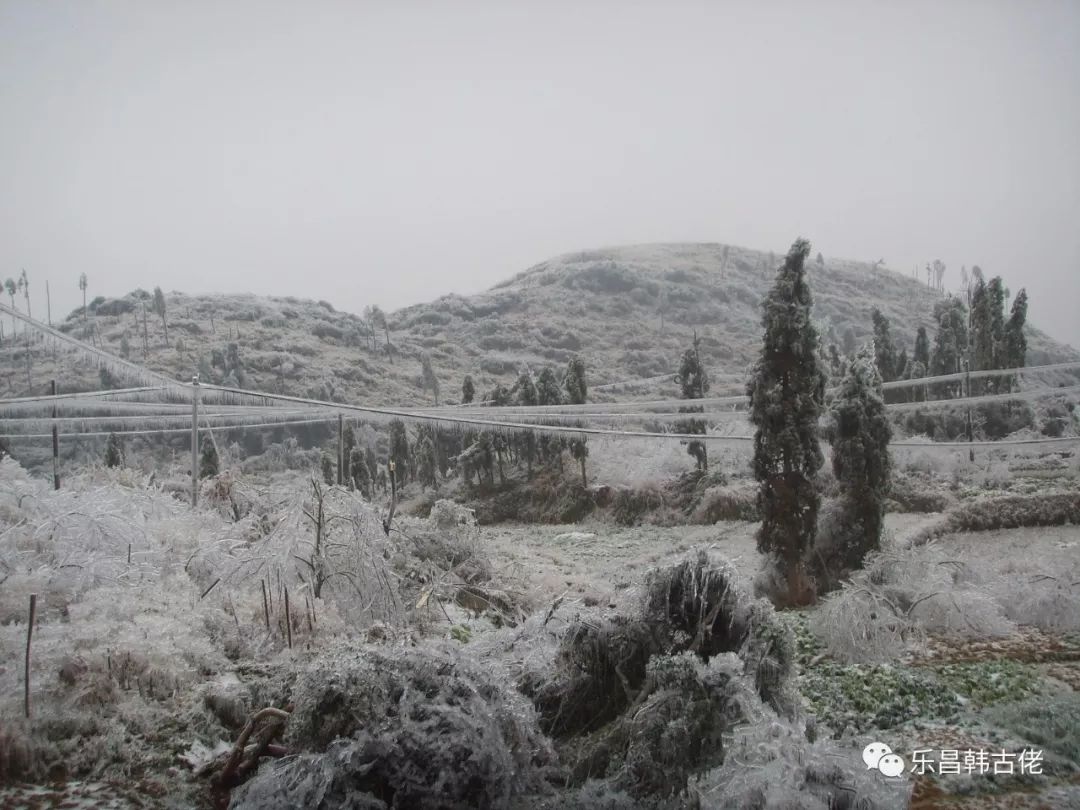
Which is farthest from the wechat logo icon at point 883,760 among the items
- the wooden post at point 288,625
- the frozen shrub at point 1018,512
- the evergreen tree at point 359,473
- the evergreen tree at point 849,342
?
the evergreen tree at point 359,473

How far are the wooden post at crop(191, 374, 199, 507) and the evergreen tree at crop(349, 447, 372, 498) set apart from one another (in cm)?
132

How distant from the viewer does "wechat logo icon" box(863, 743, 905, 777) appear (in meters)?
3.26

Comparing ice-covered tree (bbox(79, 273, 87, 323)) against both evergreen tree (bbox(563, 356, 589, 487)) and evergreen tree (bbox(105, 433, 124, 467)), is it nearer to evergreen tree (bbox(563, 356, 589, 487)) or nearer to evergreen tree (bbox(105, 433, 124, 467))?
evergreen tree (bbox(105, 433, 124, 467))

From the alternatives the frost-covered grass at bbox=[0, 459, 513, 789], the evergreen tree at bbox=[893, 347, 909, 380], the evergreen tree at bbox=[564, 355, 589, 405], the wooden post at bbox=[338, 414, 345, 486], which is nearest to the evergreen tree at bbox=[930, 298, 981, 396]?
the evergreen tree at bbox=[893, 347, 909, 380]

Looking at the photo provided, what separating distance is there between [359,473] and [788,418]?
4.03m

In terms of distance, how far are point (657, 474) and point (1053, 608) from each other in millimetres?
2926

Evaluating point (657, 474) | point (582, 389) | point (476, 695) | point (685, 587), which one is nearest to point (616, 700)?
point (685, 587)

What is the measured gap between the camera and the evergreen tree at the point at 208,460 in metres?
6.48

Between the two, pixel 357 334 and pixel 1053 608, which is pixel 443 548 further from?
pixel 1053 608

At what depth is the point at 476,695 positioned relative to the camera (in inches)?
137

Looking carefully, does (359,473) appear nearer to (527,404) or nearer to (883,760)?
(527,404)

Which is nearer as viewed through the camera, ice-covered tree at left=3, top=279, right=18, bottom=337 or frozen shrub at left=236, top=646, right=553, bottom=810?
frozen shrub at left=236, top=646, right=553, bottom=810

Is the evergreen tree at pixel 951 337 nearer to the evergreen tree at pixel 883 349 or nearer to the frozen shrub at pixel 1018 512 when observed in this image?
the evergreen tree at pixel 883 349

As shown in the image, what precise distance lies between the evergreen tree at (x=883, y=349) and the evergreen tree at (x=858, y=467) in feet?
0.29
